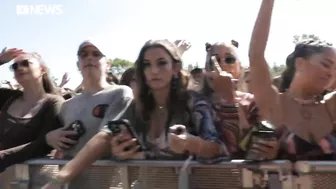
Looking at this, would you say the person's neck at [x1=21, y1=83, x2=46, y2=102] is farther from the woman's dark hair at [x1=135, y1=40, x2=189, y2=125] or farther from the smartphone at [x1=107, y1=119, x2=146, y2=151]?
the smartphone at [x1=107, y1=119, x2=146, y2=151]

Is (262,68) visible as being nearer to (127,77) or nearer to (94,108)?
(94,108)

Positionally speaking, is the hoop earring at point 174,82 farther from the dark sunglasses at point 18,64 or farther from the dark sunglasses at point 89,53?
the dark sunglasses at point 18,64

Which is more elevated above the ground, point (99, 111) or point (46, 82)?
point (46, 82)

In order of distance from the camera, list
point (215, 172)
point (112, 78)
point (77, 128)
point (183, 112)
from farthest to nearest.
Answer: point (112, 78) < point (77, 128) < point (183, 112) < point (215, 172)

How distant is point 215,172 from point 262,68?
2.00 ft

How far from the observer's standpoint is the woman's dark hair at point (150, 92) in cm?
297

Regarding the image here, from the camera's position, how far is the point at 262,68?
257 cm

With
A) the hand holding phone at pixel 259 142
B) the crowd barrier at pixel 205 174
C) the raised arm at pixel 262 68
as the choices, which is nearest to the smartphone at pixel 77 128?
the crowd barrier at pixel 205 174

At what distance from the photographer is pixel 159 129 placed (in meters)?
2.91

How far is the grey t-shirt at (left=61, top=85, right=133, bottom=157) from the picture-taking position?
11.0 ft

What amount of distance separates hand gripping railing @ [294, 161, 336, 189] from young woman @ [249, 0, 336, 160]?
0.85 ft

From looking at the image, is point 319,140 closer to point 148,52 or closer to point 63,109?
point 148,52

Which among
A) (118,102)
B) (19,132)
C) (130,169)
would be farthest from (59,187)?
(19,132)

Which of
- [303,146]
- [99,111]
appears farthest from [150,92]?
[303,146]
